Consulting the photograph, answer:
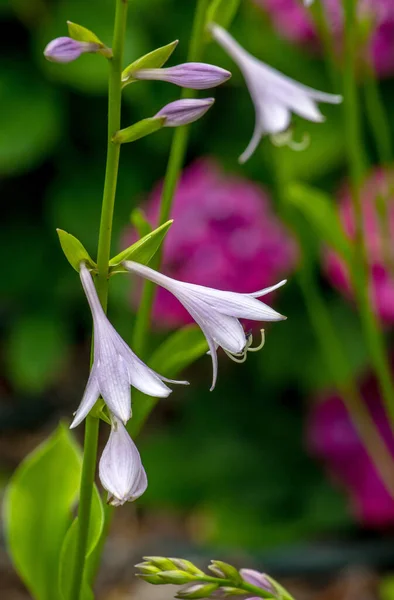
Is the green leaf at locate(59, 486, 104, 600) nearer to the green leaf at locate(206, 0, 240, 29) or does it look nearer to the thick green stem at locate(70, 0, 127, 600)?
the thick green stem at locate(70, 0, 127, 600)

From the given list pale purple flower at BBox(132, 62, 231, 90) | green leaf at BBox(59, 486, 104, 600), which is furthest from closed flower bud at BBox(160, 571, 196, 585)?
pale purple flower at BBox(132, 62, 231, 90)

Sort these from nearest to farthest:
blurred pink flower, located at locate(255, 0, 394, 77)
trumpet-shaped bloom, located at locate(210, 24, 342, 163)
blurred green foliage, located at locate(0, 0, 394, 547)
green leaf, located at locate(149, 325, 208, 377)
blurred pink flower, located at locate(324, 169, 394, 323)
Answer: green leaf, located at locate(149, 325, 208, 377) < trumpet-shaped bloom, located at locate(210, 24, 342, 163) < blurred pink flower, located at locate(324, 169, 394, 323) < blurred pink flower, located at locate(255, 0, 394, 77) < blurred green foliage, located at locate(0, 0, 394, 547)

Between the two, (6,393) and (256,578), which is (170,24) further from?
(256,578)

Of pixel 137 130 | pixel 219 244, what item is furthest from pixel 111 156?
pixel 219 244

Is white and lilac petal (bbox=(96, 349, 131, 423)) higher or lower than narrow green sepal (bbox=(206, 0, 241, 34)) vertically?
lower

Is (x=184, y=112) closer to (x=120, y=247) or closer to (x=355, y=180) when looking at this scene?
(x=355, y=180)

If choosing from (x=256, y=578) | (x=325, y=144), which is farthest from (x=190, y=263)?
(x=256, y=578)

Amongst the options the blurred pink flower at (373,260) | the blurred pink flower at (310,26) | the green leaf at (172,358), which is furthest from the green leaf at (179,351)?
the blurred pink flower at (310,26)
